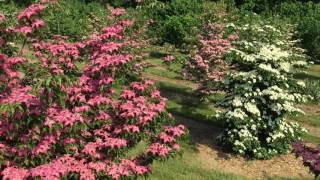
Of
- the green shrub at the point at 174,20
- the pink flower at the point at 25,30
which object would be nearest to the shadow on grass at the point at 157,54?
the green shrub at the point at 174,20

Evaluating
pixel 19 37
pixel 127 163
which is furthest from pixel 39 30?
pixel 127 163

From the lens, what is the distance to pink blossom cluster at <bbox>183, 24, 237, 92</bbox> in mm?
19969

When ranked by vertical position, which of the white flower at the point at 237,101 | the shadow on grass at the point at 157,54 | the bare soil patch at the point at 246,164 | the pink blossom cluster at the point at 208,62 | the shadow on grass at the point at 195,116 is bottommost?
the bare soil patch at the point at 246,164

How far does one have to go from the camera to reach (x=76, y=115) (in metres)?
9.73

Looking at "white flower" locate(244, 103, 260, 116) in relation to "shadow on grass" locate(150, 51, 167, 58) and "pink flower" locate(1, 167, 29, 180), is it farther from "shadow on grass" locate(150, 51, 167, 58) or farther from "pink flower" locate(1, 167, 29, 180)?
"shadow on grass" locate(150, 51, 167, 58)

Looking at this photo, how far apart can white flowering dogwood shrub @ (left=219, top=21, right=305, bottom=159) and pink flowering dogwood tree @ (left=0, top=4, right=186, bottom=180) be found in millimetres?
6292

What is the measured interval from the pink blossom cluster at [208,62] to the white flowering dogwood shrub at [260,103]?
2.00m

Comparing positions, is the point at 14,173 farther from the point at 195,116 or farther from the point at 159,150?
the point at 195,116

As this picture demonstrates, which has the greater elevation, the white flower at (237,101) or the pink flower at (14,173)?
the pink flower at (14,173)

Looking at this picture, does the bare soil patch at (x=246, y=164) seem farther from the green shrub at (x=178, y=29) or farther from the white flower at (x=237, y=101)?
the green shrub at (x=178, y=29)

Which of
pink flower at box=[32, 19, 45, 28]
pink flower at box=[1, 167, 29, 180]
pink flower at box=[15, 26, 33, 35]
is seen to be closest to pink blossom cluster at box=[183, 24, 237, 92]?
pink flower at box=[32, 19, 45, 28]

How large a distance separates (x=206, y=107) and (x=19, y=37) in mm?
12336

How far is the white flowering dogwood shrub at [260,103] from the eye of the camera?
16.8 metres

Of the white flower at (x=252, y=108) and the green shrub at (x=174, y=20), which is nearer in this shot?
the white flower at (x=252, y=108)
